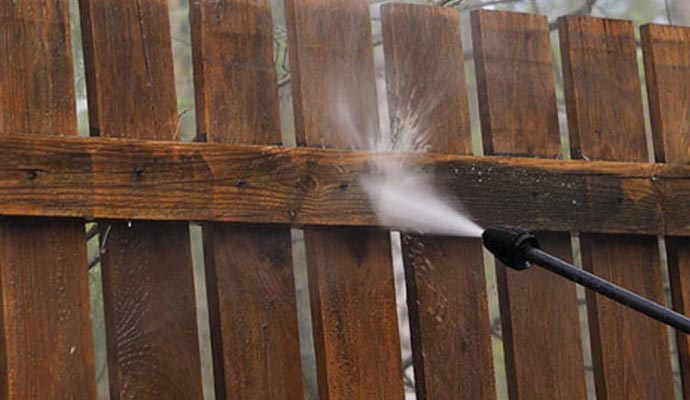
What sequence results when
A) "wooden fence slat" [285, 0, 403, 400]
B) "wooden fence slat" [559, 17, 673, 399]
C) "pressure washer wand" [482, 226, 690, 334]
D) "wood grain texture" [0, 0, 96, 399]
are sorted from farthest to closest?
1. "wooden fence slat" [559, 17, 673, 399]
2. "wooden fence slat" [285, 0, 403, 400]
3. "wood grain texture" [0, 0, 96, 399]
4. "pressure washer wand" [482, 226, 690, 334]

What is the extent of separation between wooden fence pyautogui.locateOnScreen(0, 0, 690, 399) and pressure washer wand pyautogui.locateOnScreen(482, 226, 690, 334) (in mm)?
583

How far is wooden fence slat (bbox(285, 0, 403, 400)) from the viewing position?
2887 millimetres

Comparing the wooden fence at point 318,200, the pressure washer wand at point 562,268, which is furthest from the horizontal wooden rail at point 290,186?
the pressure washer wand at point 562,268

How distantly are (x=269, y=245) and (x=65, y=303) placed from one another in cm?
45

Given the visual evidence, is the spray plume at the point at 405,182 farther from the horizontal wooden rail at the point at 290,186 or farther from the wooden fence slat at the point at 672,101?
the wooden fence slat at the point at 672,101

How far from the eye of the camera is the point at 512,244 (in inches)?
91.0

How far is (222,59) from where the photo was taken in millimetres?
2848

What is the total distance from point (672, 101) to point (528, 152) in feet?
1.74

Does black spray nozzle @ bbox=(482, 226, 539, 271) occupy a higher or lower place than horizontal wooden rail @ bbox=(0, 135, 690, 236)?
lower

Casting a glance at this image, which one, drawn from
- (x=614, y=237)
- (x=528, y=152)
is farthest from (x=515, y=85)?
(x=614, y=237)

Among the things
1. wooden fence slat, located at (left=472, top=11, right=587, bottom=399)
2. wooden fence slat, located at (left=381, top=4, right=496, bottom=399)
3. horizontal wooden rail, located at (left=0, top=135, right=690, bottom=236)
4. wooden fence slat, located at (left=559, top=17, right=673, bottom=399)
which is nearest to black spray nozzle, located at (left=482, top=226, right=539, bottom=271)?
horizontal wooden rail, located at (left=0, top=135, right=690, bottom=236)

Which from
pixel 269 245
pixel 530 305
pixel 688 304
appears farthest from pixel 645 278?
pixel 269 245

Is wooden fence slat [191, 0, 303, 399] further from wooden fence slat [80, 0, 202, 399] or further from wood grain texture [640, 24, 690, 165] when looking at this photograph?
wood grain texture [640, 24, 690, 165]

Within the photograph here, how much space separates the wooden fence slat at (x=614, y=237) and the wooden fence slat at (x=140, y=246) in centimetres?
107
